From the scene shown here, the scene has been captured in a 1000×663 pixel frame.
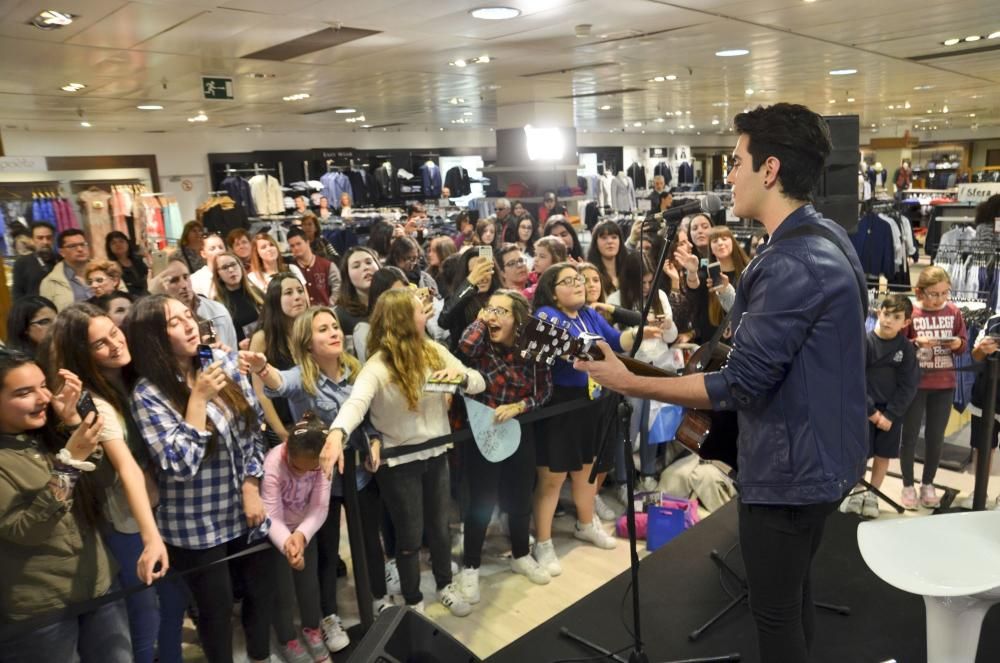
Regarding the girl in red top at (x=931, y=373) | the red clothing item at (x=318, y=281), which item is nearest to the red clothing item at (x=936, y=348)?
the girl in red top at (x=931, y=373)

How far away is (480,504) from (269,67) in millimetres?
4668

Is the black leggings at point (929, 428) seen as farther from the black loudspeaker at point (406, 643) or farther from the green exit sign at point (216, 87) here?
the green exit sign at point (216, 87)

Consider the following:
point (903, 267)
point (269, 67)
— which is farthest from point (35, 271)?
point (903, 267)

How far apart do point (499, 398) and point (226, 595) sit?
1.39 meters

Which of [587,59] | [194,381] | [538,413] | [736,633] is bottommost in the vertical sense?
[736,633]

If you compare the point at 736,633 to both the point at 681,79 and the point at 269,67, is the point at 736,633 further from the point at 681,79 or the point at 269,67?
the point at 681,79

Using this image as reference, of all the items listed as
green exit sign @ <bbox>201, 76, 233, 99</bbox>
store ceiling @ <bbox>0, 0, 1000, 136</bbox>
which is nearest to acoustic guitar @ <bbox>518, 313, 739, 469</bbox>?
store ceiling @ <bbox>0, 0, 1000, 136</bbox>

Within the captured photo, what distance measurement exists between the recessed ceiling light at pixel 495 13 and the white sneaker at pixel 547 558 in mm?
3078

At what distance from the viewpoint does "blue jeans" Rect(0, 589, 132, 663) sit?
200 cm

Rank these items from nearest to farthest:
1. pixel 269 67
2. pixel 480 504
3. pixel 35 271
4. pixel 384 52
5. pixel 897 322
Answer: pixel 480 504 → pixel 897 322 → pixel 35 271 → pixel 384 52 → pixel 269 67

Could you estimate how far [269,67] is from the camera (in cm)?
617

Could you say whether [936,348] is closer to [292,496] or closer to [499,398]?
[499,398]

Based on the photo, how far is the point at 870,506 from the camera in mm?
3787

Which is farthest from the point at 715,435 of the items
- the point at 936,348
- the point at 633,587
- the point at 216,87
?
the point at 216,87
